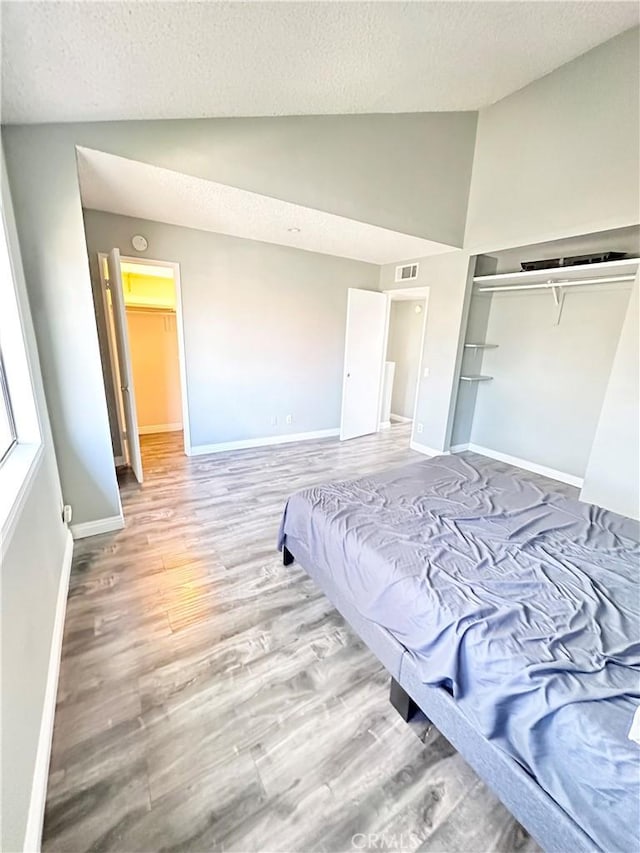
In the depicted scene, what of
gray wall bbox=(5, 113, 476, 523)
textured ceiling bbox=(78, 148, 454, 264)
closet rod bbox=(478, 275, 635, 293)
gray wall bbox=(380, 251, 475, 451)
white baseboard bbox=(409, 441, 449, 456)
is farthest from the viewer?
white baseboard bbox=(409, 441, 449, 456)

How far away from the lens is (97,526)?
260 cm

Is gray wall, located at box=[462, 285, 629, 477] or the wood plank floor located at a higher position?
gray wall, located at box=[462, 285, 629, 477]

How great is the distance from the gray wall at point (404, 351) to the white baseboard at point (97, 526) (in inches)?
200

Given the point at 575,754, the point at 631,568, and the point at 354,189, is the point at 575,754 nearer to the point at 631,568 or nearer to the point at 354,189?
the point at 631,568

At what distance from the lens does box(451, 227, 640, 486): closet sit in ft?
11.2

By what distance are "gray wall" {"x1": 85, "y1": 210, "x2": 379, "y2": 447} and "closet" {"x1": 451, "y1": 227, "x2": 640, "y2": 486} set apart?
5.80 ft

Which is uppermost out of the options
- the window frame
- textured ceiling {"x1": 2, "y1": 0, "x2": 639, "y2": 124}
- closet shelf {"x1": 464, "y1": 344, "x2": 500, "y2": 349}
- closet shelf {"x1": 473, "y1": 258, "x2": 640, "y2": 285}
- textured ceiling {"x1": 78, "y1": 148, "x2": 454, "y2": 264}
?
textured ceiling {"x1": 2, "y1": 0, "x2": 639, "y2": 124}

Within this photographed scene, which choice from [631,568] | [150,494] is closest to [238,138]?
[150,494]

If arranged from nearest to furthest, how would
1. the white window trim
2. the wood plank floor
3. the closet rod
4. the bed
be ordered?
the bed, the wood plank floor, the white window trim, the closet rod

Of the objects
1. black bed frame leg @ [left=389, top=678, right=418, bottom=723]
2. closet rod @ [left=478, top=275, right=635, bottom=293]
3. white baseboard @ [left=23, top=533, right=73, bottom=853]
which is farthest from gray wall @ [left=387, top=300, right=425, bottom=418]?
white baseboard @ [left=23, top=533, right=73, bottom=853]

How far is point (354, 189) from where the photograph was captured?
3115mm

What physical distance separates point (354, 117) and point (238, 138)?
1.12m

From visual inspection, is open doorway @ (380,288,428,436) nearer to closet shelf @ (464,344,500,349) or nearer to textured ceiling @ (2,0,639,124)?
closet shelf @ (464,344,500,349)

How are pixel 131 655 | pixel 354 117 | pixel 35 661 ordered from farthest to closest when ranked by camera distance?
pixel 354 117 → pixel 131 655 → pixel 35 661
